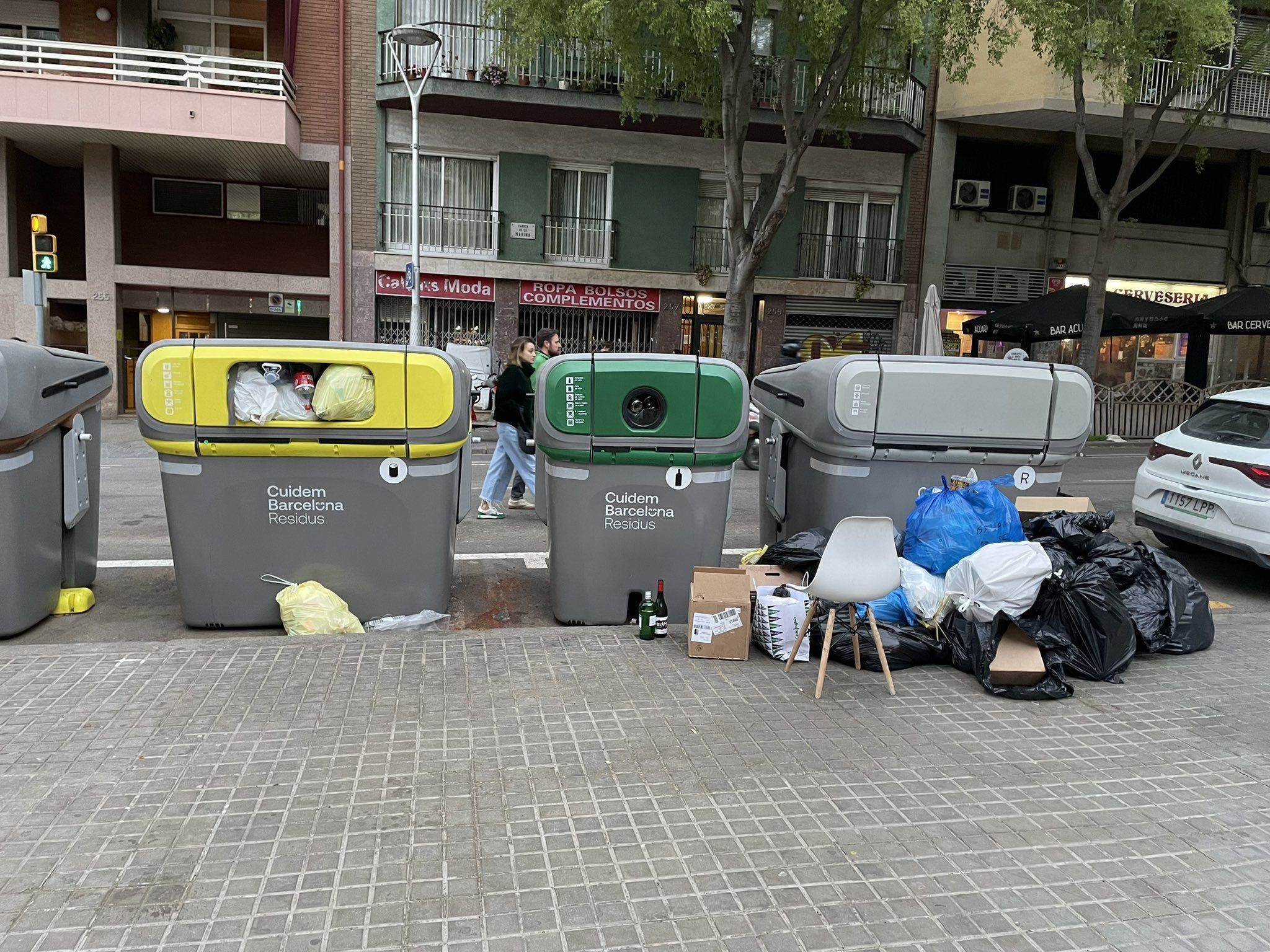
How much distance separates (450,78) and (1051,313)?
13.0 meters

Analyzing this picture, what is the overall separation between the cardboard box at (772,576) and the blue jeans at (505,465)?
374 cm

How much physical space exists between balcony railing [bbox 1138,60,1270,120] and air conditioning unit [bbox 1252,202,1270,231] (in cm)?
277

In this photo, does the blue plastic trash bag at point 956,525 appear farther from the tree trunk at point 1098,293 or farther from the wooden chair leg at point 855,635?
the tree trunk at point 1098,293

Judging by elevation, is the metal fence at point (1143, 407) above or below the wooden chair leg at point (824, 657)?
above

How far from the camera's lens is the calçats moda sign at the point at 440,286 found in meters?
19.5

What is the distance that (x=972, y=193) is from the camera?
71.2ft

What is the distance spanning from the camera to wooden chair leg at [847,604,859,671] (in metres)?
4.84

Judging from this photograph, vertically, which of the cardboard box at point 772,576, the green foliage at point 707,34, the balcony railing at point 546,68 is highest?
the balcony railing at point 546,68

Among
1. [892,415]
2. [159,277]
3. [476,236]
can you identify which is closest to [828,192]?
[476,236]

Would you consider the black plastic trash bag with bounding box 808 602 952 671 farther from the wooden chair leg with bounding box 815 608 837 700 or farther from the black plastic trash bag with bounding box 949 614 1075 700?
the wooden chair leg with bounding box 815 608 837 700

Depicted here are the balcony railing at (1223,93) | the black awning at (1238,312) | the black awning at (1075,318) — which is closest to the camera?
the black awning at (1238,312)

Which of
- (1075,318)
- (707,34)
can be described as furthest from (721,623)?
(1075,318)

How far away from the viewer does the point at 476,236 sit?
1992 cm

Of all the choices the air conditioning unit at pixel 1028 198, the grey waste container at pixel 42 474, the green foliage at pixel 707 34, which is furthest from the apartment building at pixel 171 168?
the air conditioning unit at pixel 1028 198
